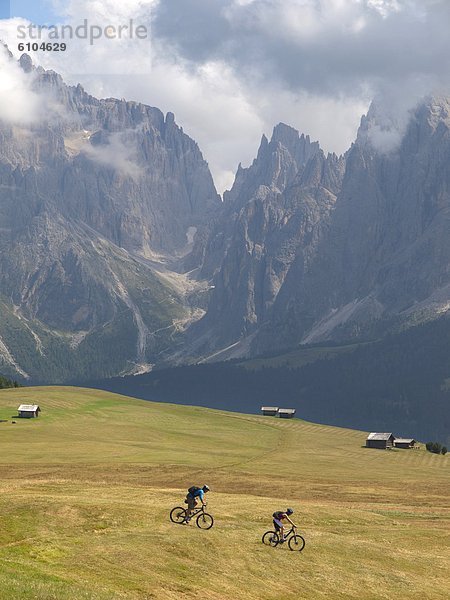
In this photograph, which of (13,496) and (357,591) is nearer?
(357,591)

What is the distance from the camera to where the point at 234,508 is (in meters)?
71.8

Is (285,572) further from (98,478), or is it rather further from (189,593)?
(98,478)

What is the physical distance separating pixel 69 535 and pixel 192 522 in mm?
11555

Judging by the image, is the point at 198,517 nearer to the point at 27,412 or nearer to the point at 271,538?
the point at 271,538

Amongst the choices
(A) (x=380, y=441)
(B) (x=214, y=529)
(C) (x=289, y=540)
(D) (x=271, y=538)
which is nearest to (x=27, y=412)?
(A) (x=380, y=441)

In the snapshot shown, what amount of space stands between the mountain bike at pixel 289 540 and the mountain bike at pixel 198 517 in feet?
15.0

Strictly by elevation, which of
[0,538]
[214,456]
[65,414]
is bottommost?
[0,538]

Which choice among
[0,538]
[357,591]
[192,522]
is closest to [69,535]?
[0,538]

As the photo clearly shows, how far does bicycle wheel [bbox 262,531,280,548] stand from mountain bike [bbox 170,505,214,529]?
4260 millimetres

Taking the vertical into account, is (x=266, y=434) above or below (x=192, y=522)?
above

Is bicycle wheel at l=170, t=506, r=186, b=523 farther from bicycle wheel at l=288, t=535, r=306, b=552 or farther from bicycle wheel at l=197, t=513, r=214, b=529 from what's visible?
bicycle wheel at l=288, t=535, r=306, b=552

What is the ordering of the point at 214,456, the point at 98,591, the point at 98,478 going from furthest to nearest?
the point at 214,456
the point at 98,478
the point at 98,591

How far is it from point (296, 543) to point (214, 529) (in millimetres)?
6285

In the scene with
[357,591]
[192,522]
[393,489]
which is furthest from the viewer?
[393,489]
